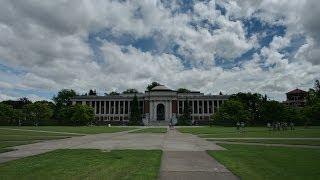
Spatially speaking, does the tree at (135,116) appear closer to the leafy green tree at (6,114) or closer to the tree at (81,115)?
the tree at (81,115)

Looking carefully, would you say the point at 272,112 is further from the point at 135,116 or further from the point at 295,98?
the point at 295,98

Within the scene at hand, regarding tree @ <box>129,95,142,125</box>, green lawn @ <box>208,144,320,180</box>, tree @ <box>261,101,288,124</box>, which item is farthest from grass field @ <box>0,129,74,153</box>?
tree @ <box>129,95,142,125</box>

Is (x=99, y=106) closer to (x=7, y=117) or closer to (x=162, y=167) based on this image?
(x=7, y=117)

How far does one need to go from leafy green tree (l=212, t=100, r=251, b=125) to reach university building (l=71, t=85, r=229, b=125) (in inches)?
1884

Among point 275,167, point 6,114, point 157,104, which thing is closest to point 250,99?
point 157,104

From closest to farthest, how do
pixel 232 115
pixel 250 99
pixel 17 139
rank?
pixel 17 139, pixel 232 115, pixel 250 99

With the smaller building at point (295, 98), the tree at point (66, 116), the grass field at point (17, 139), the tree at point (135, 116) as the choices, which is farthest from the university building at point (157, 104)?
the grass field at point (17, 139)

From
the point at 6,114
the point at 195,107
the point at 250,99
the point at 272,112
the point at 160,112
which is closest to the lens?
the point at 272,112

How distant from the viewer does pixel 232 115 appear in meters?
106

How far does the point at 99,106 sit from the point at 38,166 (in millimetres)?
152916

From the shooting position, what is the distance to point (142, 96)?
529 ft

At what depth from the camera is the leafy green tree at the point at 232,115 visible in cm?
10269

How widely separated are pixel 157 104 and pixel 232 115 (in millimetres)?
57605

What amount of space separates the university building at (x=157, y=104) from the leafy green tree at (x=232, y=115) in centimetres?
4786
